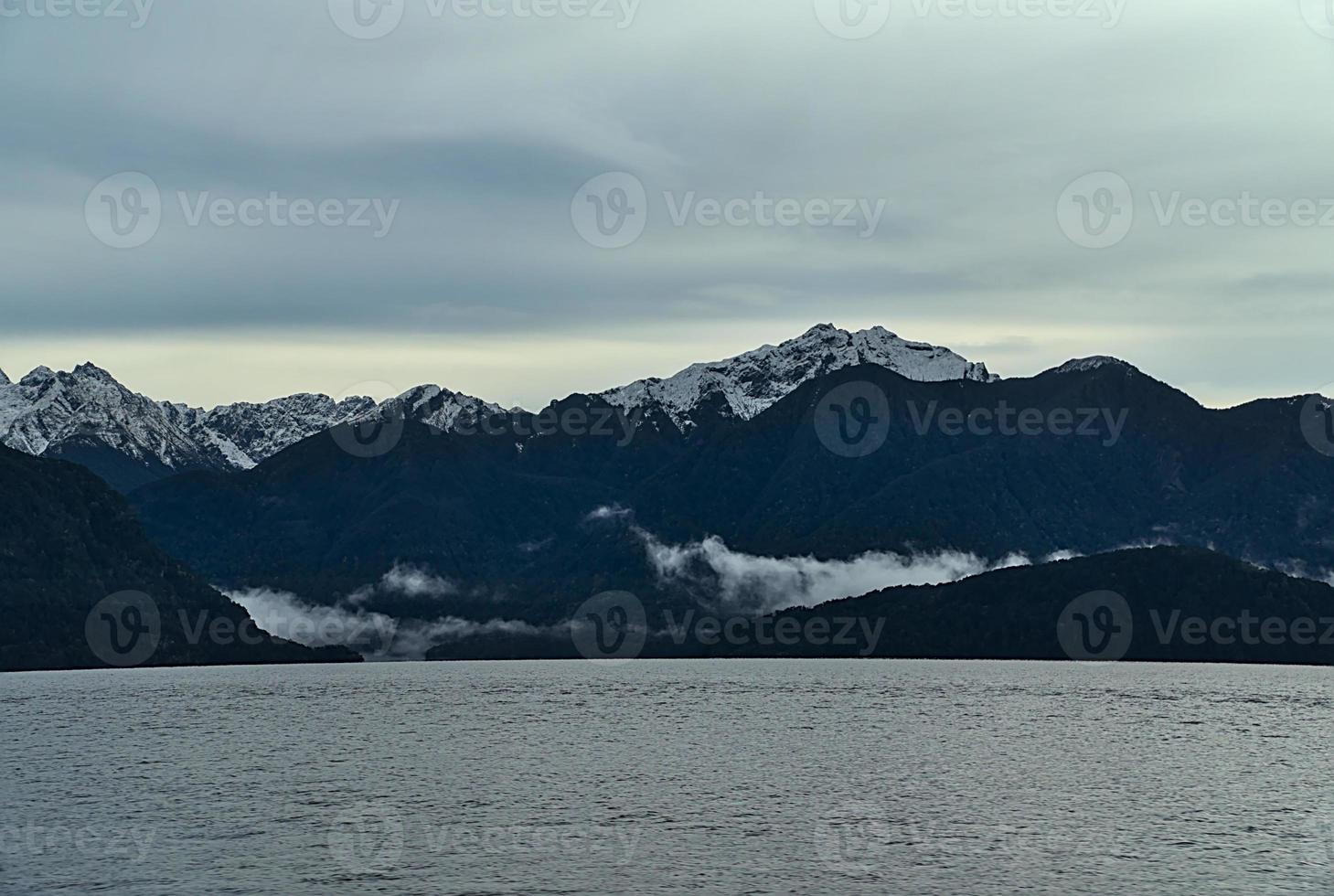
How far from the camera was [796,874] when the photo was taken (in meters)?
103

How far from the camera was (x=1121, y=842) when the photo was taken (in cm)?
11644

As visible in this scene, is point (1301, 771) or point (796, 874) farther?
point (1301, 771)

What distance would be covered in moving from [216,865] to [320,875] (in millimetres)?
10225

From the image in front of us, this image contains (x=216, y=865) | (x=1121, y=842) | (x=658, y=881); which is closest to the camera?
(x=658, y=881)

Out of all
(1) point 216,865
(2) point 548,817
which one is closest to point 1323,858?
(2) point 548,817

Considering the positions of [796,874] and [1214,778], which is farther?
[1214,778]

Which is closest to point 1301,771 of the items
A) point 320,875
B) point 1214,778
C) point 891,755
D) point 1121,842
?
point 1214,778

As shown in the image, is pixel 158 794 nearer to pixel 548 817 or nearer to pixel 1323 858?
pixel 548 817

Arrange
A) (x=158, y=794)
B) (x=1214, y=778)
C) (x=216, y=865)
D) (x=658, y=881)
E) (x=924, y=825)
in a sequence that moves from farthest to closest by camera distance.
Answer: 1. (x=1214, y=778)
2. (x=158, y=794)
3. (x=924, y=825)
4. (x=216, y=865)
5. (x=658, y=881)

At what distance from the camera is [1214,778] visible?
542ft

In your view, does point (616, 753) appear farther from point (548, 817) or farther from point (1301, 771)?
point (1301, 771)

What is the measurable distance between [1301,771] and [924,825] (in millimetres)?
71769

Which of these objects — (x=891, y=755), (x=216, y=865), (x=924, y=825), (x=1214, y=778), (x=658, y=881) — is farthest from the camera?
(x=891, y=755)

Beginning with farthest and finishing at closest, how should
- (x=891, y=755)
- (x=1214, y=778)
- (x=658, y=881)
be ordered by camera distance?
(x=891, y=755)
(x=1214, y=778)
(x=658, y=881)
